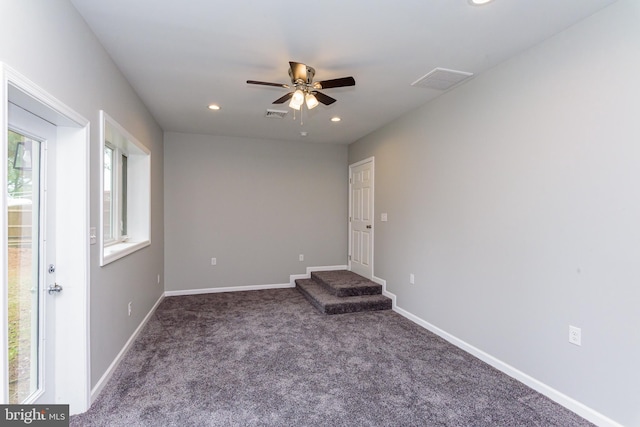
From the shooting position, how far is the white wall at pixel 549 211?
6.12ft

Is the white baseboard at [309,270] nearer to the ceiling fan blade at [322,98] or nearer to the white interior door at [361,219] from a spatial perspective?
the white interior door at [361,219]

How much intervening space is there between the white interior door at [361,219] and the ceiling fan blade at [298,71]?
260 cm

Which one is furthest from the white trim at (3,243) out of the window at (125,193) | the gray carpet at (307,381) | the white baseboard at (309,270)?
the white baseboard at (309,270)

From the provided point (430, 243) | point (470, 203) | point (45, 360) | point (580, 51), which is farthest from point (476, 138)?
point (45, 360)

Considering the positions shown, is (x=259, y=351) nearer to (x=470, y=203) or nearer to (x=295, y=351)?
(x=295, y=351)

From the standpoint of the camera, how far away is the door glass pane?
1690 millimetres

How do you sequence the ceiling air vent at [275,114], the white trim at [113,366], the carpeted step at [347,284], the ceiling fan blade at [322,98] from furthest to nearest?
the carpeted step at [347,284] < the ceiling air vent at [275,114] < the ceiling fan blade at [322,98] < the white trim at [113,366]

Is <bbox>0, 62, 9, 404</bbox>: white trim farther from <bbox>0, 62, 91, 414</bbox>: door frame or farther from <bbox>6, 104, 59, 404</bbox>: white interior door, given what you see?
<bbox>0, 62, 91, 414</bbox>: door frame

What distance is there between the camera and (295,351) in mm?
3014

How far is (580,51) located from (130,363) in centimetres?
417

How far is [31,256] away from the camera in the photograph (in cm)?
185

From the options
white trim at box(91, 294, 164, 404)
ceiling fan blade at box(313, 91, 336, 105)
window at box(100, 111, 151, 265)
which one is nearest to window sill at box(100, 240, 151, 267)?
window at box(100, 111, 151, 265)

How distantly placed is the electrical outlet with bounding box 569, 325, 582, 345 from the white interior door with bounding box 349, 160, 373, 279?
2.88 metres

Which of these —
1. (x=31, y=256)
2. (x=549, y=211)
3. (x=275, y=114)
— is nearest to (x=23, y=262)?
(x=31, y=256)
